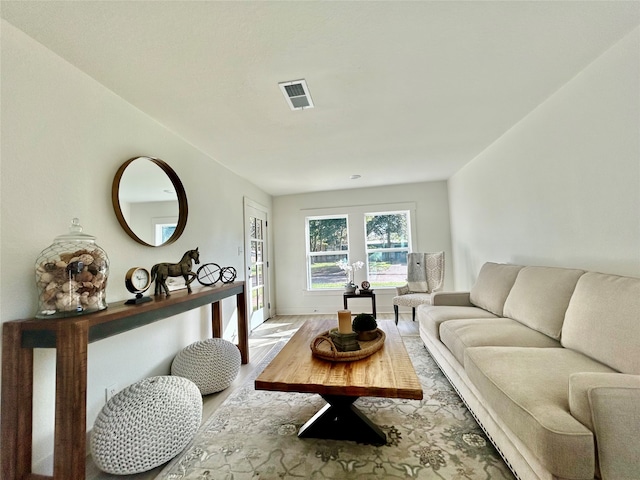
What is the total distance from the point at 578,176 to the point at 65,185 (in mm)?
3376

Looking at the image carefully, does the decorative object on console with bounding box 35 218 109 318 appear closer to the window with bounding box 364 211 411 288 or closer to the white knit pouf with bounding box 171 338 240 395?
the white knit pouf with bounding box 171 338 240 395

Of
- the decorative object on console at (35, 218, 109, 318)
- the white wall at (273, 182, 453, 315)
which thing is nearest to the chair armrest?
the white wall at (273, 182, 453, 315)

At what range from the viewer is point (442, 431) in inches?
68.2

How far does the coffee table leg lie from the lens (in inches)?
65.6

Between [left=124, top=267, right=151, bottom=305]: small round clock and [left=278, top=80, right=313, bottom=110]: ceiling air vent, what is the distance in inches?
64.2

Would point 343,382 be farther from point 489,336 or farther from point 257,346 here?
point 257,346

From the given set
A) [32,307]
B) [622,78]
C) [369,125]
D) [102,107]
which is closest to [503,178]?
[622,78]

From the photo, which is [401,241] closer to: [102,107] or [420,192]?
[420,192]

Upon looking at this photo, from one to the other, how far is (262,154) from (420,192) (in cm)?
300

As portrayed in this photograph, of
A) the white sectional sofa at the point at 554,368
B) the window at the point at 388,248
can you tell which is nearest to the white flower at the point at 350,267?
the window at the point at 388,248

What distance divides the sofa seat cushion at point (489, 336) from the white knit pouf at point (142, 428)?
180cm

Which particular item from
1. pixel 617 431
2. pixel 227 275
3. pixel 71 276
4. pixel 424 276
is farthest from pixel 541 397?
pixel 424 276

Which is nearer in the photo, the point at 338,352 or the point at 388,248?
the point at 338,352

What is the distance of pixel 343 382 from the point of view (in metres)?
1.39
